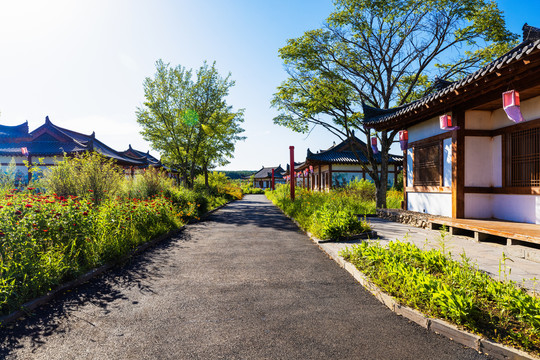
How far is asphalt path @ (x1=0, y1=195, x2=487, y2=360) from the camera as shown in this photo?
2496 mm

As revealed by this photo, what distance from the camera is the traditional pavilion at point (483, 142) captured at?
5195 mm

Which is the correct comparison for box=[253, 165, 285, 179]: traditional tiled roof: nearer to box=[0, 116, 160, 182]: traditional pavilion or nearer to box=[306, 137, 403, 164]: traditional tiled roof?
box=[306, 137, 403, 164]: traditional tiled roof

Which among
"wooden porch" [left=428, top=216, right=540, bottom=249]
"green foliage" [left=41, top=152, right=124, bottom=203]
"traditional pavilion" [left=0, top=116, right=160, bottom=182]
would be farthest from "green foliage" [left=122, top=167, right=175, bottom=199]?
"wooden porch" [left=428, top=216, right=540, bottom=249]

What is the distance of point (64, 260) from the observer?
169 inches

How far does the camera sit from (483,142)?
7.15m

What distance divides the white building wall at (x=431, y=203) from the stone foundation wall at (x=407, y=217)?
26cm

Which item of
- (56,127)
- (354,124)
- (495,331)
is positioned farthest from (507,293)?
(56,127)

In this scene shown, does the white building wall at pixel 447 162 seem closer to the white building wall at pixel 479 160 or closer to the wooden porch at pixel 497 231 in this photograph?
the white building wall at pixel 479 160

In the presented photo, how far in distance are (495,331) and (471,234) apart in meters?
4.90

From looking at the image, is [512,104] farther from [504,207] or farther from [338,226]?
[338,226]

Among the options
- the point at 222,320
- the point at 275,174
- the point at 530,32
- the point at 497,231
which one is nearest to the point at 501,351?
the point at 222,320

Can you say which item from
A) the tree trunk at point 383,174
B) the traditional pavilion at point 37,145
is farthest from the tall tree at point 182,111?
the tree trunk at point 383,174

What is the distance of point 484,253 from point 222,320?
471 cm

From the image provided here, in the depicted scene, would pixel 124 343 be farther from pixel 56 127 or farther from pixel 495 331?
pixel 56 127
